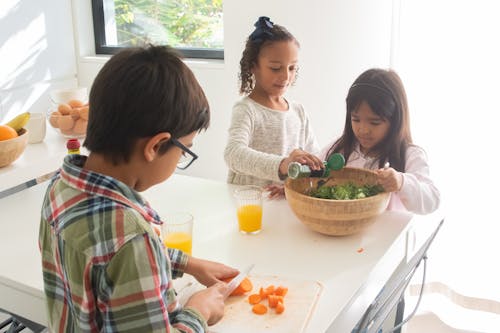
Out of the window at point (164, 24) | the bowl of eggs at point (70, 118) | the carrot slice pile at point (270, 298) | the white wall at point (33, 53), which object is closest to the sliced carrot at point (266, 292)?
the carrot slice pile at point (270, 298)

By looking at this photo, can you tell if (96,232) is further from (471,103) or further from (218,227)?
(471,103)

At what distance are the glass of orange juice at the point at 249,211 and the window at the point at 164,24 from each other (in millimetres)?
2187

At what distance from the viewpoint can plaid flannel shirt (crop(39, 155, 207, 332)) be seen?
810mm

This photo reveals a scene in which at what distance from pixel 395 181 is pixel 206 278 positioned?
1.95 ft

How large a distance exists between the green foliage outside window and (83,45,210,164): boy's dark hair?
2.68 metres


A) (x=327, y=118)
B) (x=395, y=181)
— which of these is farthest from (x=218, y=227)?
(x=327, y=118)

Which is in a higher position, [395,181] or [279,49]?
[279,49]

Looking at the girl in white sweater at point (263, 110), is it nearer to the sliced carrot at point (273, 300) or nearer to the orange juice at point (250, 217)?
the orange juice at point (250, 217)

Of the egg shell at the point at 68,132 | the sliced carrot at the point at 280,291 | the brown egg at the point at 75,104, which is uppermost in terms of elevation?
the brown egg at the point at 75,104

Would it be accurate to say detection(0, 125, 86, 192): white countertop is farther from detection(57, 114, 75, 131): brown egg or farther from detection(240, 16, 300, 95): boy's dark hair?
detection(240, 16, 300, 95): boy's dark hair

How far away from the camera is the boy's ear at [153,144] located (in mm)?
876

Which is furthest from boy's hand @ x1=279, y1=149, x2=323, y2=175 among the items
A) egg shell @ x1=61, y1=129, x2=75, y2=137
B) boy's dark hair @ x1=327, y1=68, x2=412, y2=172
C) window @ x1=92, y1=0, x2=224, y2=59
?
window @ x1=92, y1=0, x2=224, y2=59

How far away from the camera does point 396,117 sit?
1.72 meters

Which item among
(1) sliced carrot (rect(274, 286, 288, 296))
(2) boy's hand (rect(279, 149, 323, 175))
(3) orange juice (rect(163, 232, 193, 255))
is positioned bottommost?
(1) sliced carrot (rect(274, 286, 288, 296))
